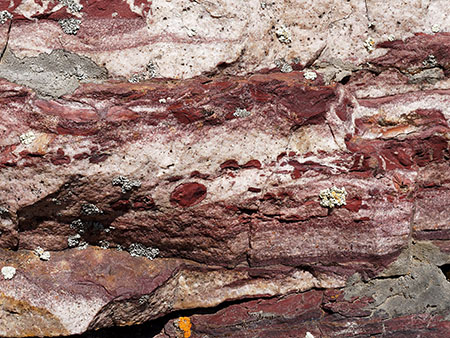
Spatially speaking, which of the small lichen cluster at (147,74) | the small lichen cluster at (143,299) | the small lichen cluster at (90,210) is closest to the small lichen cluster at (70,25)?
the small lichen cluster at (147,74)

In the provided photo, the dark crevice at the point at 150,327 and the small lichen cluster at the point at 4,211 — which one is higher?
the small lichen cluster at the point at 4,211

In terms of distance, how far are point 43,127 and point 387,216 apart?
3.01 meters

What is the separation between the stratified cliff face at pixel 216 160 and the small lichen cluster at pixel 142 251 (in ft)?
0.07

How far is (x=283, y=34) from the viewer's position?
13.6 ft

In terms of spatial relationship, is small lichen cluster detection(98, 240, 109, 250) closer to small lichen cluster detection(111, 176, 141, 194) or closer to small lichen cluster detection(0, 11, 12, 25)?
small lichen cluster detection(111, 176, 141, 194)

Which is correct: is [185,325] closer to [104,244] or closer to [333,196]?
[104,244]

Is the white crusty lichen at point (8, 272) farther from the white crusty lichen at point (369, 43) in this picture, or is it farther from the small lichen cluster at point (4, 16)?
the white crusty lichen at point (369, 43)

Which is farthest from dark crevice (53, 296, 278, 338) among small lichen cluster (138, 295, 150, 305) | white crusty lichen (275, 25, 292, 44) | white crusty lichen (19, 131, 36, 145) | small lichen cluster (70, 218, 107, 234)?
white crusty lichen (275, 25, 292, 44)

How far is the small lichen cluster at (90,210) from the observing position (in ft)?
12.4

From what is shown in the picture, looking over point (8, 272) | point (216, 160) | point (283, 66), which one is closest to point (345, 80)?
point (283, 66)

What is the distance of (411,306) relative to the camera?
4.72 metres

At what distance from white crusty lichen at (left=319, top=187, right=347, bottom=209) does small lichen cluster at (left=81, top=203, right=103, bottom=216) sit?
190 centimetres

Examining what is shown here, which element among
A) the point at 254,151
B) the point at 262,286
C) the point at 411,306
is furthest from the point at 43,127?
the point at 411,306

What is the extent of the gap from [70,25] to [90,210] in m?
1.52
